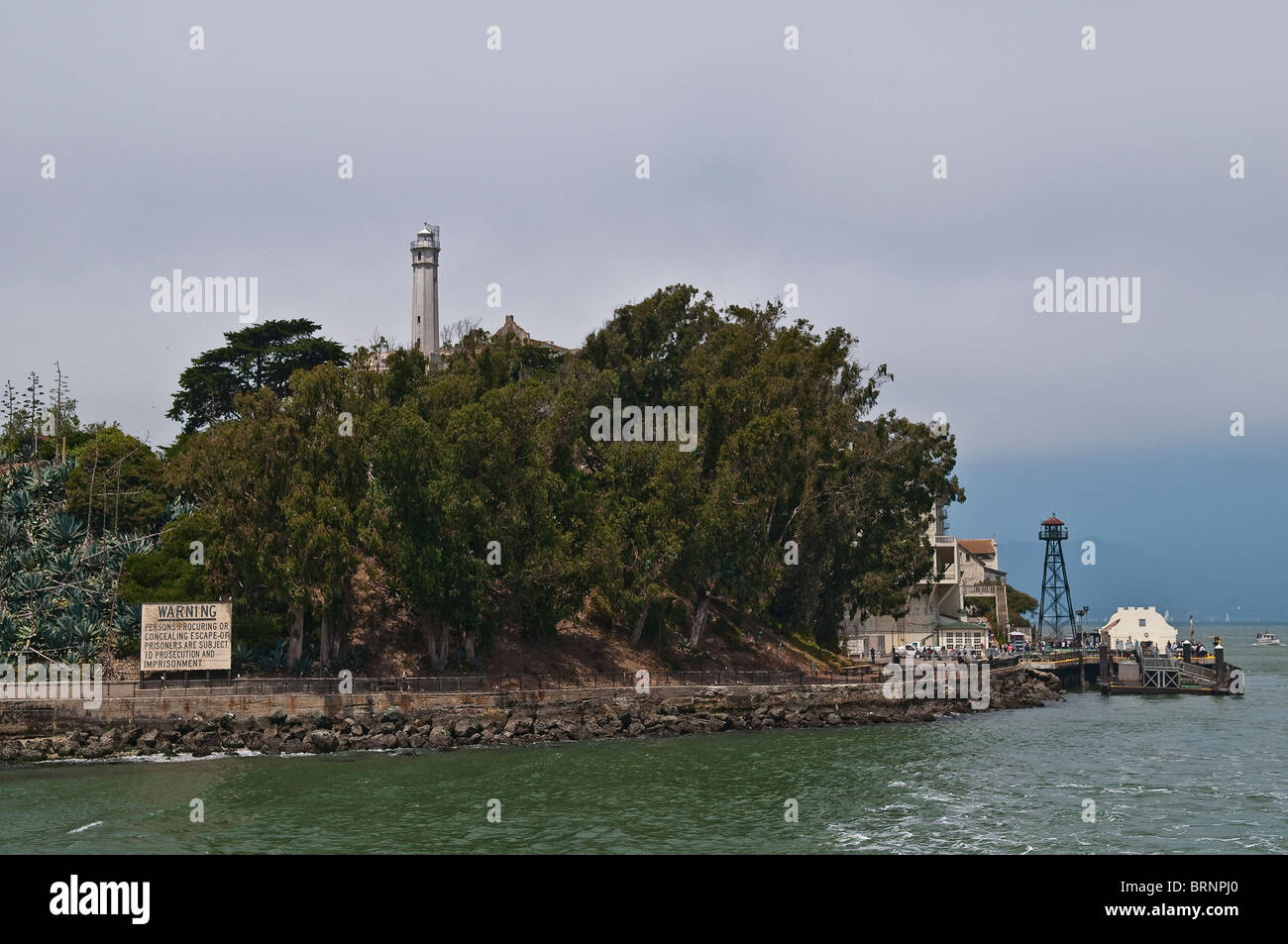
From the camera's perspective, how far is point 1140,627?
99500 millimetres

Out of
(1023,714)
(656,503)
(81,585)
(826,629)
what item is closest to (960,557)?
(826,629)

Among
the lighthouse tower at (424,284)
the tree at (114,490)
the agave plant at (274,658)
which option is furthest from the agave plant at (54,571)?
the lighthouse tower at (424,284)

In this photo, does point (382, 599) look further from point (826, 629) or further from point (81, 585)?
point (826, 629)

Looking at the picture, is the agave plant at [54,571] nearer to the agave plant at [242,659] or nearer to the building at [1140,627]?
the agave plant at [242,659]

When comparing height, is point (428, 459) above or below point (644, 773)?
above

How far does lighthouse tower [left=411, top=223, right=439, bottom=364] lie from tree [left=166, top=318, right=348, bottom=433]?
11.5 metres

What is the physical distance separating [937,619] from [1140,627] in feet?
60.6

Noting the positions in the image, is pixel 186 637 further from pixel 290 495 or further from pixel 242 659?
pixel 290 495

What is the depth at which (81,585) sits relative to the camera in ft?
183

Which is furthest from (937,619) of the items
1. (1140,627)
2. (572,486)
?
(572,486)

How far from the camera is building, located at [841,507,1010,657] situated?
88.6 meters

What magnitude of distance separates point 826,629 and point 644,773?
1367 inches

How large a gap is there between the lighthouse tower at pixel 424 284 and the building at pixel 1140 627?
5806cm

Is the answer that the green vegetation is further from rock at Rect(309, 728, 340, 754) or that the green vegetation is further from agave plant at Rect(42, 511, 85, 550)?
rock at Rect(309, 728, 340, 754)
